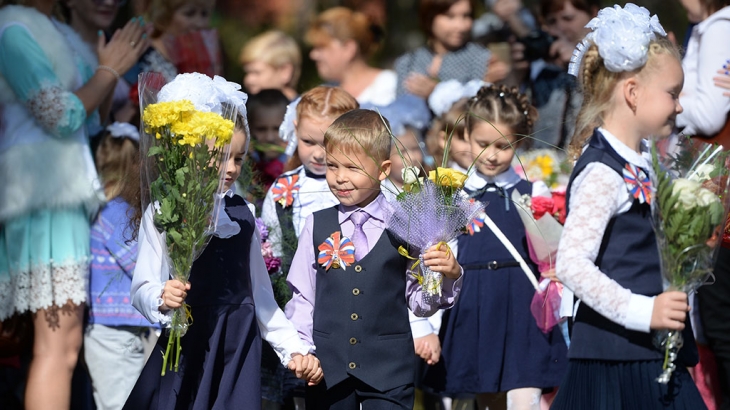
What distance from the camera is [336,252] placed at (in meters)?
4.06

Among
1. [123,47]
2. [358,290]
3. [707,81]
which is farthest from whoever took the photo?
[123,47]

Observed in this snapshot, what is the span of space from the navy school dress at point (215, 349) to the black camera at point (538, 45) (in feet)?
13.7

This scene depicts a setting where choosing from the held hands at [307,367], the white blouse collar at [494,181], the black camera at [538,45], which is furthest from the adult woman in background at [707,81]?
the held hands at [307,367]

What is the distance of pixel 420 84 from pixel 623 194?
4029mm

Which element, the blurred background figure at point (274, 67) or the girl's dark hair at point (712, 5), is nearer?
the girl's dark hair at point (712, 5)

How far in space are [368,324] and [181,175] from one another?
983mm

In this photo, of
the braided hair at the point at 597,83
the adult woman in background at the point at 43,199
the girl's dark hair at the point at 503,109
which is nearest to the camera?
the braided hair at the point at 597,83

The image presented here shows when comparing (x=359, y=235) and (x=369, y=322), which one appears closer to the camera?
(x=369, y=322)

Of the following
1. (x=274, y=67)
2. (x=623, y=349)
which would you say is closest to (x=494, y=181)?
(x=623, y=349)

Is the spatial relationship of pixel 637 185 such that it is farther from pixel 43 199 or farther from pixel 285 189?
pixel 43 199

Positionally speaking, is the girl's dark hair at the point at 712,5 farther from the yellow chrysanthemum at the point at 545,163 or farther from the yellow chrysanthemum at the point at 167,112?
the yellow chrysanthemum at the point at 167,112

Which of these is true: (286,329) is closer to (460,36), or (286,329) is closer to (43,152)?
(43,152)

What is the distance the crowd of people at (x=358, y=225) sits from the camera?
369cm

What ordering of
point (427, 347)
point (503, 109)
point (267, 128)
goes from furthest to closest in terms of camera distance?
point (267, 128) → point (503, 109) → point (427, 347)
